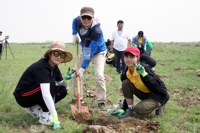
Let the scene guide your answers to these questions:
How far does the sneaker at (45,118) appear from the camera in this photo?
3.63m

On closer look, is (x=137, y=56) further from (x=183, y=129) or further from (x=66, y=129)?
(x=66, y=129)

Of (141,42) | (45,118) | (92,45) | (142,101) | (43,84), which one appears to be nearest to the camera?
(43,84)

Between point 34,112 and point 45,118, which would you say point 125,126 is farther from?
point 34,112

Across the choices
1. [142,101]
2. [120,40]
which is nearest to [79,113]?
[142,101]

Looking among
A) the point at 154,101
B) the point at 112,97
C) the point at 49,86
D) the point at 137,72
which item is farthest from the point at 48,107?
the point at 112,97

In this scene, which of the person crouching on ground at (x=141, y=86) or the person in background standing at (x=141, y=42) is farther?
the person in background standing at (x=141, y=42)

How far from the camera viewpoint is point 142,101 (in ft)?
13.5

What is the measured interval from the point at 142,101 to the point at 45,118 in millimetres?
1613

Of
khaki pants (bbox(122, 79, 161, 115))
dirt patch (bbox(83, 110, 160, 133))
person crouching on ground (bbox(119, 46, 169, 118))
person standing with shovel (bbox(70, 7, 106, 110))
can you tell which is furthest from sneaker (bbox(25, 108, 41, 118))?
khaki pants (bbox(122, 79, 161, 115))

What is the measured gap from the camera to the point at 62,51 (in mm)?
3631

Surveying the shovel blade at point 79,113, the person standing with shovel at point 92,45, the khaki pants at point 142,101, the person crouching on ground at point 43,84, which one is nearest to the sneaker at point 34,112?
the person crouching on ground at point 43,84

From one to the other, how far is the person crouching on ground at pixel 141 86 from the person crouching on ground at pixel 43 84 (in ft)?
3.41

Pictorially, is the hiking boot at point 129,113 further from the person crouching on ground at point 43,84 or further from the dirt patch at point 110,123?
the person crouching on ground at point 43,84

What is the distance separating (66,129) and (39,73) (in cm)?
88
